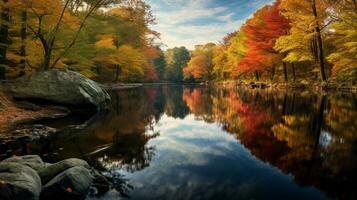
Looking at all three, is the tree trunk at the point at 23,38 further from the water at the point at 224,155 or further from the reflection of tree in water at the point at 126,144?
the reflection of tree in water at the point at 126,144

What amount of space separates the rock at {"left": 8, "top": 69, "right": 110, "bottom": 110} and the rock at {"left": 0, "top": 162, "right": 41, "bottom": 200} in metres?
9.16

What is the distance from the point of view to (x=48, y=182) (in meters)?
3.95

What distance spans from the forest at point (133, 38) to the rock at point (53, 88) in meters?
2.05

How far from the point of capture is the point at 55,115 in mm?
11562

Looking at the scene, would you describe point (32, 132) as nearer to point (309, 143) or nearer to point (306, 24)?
point (309, 143)

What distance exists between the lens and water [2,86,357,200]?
4.05 meters

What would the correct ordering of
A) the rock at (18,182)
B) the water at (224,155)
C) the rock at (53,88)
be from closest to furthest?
the rock at (18,182) → the water at (224,155) → the rock at (53,88)

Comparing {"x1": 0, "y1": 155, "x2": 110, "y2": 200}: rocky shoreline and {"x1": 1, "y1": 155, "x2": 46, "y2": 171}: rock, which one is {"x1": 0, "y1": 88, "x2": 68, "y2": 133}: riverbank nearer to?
{"x1": 1, "y1": 155, "x2": 46, "y2": 171}: rock

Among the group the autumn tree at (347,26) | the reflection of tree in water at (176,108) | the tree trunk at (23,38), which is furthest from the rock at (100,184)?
the autumn tree at (347,26)

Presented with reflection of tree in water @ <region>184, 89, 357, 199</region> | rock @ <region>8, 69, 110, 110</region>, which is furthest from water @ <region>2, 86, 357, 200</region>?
rock @ <region>8, 69, 110, 110</region>

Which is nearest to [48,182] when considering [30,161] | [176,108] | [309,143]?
[30,161]

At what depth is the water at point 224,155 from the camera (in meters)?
4.05

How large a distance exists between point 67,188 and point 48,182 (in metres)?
0.46

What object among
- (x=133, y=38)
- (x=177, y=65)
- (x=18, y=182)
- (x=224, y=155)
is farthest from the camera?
(x=177, y=65)
